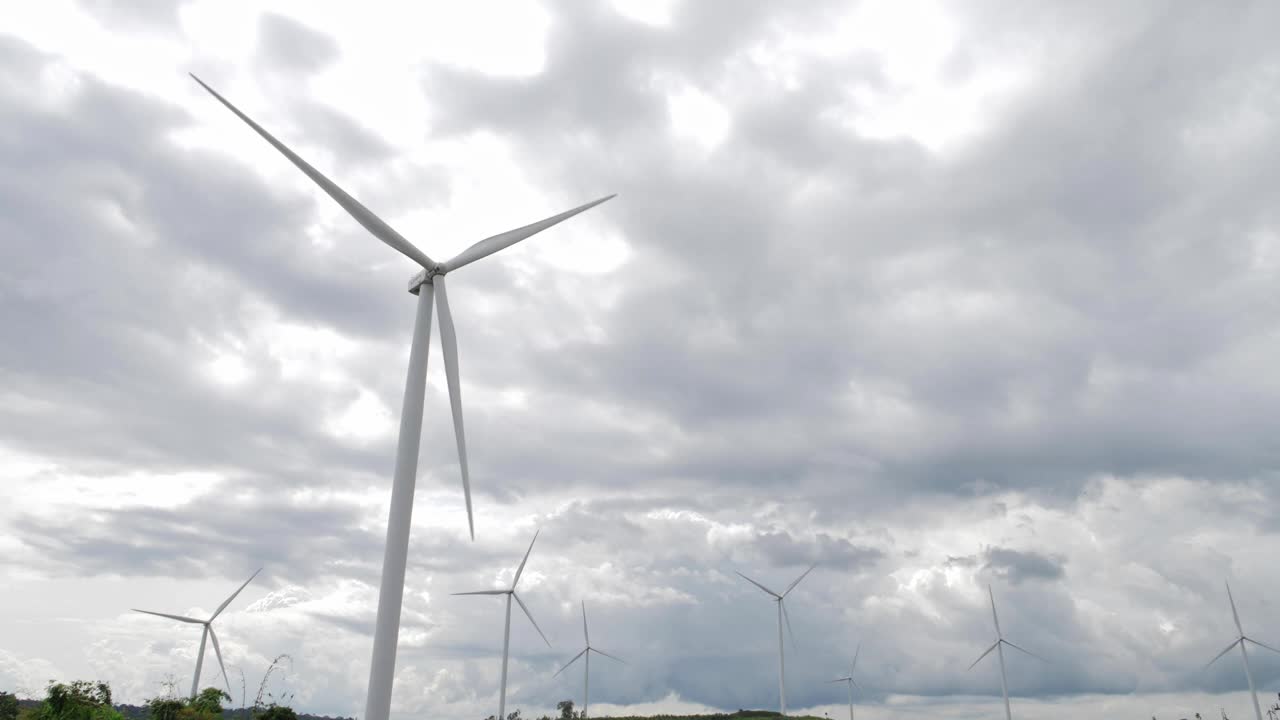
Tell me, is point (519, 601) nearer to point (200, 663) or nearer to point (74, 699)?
point (200, 663)

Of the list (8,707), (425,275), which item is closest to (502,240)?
(425,275)

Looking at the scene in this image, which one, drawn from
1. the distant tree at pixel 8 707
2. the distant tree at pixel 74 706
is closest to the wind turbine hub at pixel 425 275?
the distant tree at pixel 74 706

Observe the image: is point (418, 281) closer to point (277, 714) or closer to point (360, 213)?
point (360, 213)

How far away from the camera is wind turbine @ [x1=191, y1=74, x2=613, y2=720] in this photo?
3944 centimetres

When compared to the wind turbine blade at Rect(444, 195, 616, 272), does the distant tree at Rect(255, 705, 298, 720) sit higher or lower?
lower

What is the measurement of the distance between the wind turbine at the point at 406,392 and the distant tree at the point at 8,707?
63.9 m

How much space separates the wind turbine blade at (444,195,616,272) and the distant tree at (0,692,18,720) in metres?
67.3

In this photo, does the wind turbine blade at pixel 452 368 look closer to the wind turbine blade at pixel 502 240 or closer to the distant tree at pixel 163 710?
the wind turbine blade at pixel 502 240

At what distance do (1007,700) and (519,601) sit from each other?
94850 mm

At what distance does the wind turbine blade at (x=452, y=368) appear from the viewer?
49.8 m

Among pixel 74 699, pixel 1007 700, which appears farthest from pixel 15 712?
pixel 1007 700

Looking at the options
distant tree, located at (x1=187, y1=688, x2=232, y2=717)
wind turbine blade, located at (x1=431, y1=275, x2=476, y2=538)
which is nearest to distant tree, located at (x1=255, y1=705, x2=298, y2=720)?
Result: distant tree, located at (x1=187, y1=688, x2=232, y2=717)

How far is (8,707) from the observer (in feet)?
278

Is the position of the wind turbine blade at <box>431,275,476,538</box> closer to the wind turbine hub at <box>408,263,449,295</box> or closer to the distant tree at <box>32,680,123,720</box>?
the wind turbine hub at <box>408,263,449,295</box>
